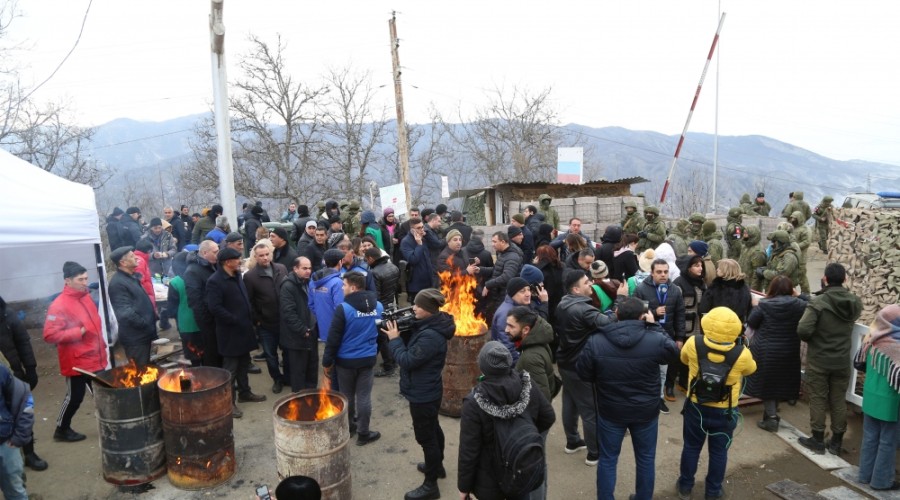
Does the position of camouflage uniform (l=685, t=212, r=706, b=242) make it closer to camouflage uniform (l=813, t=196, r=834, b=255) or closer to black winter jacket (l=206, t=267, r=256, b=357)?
black winter jacket (l=206, t=267, r=256, b=357)

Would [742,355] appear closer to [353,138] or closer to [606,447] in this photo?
[606,447]

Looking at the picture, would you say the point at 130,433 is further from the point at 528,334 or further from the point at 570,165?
the point at 570,165

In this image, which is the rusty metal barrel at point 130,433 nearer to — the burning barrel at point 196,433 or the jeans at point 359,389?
the burning barrel at point 196,433

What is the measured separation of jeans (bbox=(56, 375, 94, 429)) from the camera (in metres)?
5.83

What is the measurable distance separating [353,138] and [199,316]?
28542 millimetres

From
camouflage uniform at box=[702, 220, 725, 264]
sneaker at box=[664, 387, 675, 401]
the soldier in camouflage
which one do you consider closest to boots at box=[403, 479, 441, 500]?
sneaker at box=[664, 387, 675, 401]

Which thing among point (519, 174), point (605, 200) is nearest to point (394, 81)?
point (605, 200)

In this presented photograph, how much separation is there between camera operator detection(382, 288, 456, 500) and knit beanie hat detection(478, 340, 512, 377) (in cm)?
126

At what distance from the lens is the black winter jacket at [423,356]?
4516mm

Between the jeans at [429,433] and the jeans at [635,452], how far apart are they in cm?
147

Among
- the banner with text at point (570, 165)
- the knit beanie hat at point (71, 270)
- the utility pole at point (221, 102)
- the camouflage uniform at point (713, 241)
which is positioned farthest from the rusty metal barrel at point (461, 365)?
the banner with text at point (570, 165)

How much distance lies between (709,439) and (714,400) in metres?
0.47

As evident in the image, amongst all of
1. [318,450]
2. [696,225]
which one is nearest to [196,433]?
[318,450]

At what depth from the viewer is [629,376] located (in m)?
4.19
